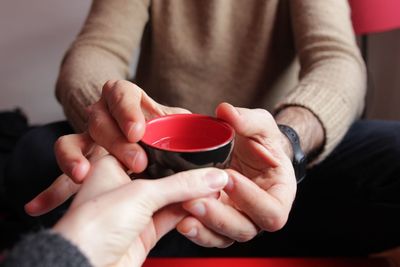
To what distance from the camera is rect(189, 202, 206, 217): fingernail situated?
57cm

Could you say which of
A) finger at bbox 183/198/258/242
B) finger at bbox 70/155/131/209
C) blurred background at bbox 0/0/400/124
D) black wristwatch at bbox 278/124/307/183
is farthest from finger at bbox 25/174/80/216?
blurred background at bbox 0/0/400/124

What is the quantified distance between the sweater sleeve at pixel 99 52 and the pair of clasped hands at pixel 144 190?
0.28 m

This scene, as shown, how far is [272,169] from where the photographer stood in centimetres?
69

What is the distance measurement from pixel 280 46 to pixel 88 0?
1.02 m

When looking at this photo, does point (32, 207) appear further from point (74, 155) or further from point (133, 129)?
point (133, 129)

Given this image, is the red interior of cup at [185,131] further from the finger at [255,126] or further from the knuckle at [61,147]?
the knuckle at [61,147]

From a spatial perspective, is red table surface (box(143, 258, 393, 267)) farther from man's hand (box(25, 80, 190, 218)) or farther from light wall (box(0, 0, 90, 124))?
light wall (box(0, 0, 90, 124))

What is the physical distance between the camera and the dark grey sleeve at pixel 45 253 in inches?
17.3

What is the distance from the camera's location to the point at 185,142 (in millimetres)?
644

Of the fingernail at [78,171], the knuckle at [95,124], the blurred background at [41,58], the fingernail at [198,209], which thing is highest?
the knuckle at [95,124]

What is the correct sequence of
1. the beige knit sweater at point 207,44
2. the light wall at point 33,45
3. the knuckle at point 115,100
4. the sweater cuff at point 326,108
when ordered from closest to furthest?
the knuckle at point 115,100, the sweater cuff at point 326,108, the beige knit sweater at point 207,44, the light wall at point 33,45

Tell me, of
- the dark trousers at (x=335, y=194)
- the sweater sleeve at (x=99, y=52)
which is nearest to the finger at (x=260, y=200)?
the dark trousers at (x=335, y=194)

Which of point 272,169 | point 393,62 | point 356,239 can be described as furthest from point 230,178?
point 393,62

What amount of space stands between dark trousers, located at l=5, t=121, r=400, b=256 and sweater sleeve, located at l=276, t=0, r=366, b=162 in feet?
0.19
